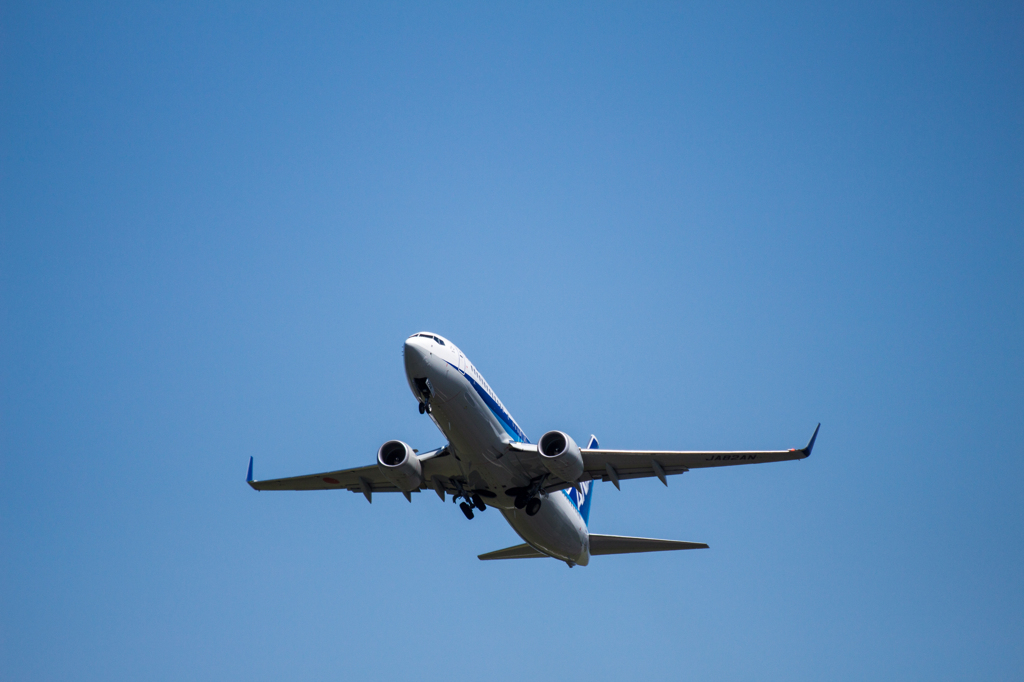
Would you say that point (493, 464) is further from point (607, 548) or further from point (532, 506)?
point (607, 548)

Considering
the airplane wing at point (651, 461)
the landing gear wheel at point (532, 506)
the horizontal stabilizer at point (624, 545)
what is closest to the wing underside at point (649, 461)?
the airplane wing at point (651, 461)

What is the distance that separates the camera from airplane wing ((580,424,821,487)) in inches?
1136

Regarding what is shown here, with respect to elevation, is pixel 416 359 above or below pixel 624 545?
above

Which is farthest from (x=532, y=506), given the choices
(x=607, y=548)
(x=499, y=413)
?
(x=607, y=548)

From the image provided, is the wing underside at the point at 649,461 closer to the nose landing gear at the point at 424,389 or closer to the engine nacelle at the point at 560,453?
the engine nacelle at the point at 560,453

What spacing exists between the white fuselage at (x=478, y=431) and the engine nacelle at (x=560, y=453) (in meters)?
1.03

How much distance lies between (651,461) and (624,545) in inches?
304

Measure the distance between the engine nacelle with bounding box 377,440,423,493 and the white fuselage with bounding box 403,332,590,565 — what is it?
1698mm

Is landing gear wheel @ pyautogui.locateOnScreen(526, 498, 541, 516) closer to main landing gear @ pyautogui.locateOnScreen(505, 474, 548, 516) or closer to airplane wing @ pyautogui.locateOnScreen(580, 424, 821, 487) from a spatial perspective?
main landing gear @ pyautogui.locateOnScreen(505, 474, 548, 516)

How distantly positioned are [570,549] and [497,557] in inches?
175

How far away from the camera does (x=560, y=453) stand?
29.0m

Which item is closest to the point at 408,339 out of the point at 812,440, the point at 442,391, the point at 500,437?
the point at 442,391

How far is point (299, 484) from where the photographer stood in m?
35.3

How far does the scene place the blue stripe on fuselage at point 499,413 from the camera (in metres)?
28.4
